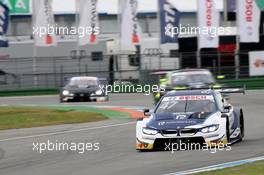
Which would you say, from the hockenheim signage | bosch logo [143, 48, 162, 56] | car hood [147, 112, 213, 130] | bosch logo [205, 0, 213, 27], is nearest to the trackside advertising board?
bosch logo [205, 0, 213, 27]

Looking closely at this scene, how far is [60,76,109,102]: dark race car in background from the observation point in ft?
110

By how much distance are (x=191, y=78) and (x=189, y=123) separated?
534 inches

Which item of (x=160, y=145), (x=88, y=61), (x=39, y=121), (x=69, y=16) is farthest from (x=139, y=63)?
(x=160, y=145)

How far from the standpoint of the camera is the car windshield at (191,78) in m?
27.4

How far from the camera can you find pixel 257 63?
42688 millimetres

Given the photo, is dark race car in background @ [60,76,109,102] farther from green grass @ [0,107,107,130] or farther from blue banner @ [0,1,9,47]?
blue banner @ [0,1,9,47]

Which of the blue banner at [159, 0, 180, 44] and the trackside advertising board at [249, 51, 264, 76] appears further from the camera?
the trackside advertising board at [249, 51, 264, 76]

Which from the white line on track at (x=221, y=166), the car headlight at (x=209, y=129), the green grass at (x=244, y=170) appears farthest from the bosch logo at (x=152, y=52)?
the green grass at (x=244, y=170)

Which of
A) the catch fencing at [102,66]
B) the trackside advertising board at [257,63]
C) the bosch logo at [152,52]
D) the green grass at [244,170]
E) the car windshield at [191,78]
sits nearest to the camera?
the green grass at [244,170]

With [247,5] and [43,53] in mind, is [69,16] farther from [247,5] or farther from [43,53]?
[247,5]

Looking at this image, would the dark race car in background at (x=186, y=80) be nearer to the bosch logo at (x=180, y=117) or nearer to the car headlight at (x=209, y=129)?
the bosch logo at (x=180, y=117)

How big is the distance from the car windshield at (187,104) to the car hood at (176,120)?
328 millimetres

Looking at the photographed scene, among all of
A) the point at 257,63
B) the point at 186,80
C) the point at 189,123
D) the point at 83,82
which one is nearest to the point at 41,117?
the point at 186,80

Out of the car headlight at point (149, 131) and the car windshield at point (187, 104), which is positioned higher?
the car windshield at point (187, 104)
